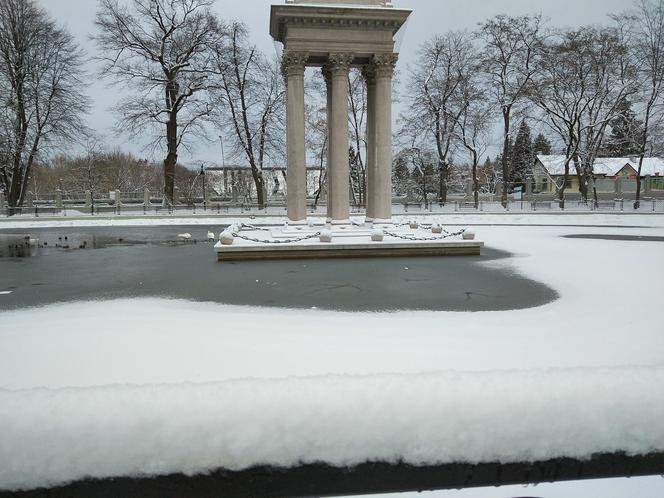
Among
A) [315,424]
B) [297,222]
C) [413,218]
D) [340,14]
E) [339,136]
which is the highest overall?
[340,14]

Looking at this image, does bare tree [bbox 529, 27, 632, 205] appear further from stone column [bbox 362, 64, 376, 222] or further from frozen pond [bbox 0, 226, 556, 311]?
frozen pond [bbox 0, 226, 556, 311]

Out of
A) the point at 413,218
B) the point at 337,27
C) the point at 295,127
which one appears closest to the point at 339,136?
the point at 295,127

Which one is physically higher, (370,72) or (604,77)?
(604,77)

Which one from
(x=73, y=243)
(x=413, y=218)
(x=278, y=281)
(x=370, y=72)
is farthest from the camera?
(x=413, y=218)

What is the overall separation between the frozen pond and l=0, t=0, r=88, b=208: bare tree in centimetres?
3106

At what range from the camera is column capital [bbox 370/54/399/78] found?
20172mm

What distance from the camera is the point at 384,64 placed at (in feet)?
66.4

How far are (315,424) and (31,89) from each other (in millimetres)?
50495

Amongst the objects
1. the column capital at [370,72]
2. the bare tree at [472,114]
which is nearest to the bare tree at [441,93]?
the bare tree at [472,114]

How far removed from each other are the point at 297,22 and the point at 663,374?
19.5 meters

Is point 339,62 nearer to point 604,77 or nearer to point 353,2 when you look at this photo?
point 353,2

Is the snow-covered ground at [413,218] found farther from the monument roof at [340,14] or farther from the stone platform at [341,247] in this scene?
the stone platform at [341,247]

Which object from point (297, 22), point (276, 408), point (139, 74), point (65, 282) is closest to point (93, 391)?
point (276, 408)

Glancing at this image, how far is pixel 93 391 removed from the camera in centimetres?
273
